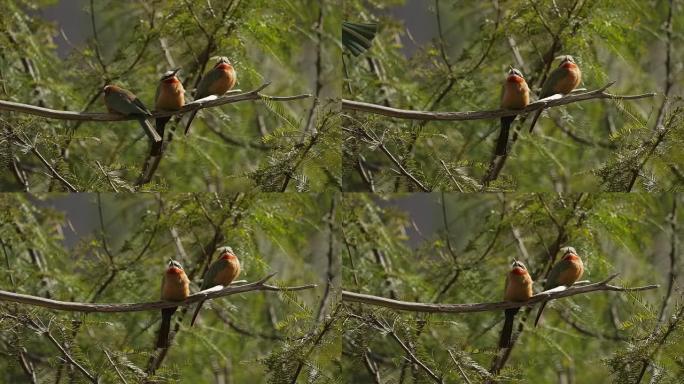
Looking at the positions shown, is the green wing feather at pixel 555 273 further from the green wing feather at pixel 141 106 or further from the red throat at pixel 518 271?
the green wing feather at pixel 141 106

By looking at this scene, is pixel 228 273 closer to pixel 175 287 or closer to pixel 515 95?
pixel 175 287

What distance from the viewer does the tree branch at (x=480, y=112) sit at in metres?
3.77

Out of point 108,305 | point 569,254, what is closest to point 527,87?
point 569,254

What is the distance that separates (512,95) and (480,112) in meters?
0.17

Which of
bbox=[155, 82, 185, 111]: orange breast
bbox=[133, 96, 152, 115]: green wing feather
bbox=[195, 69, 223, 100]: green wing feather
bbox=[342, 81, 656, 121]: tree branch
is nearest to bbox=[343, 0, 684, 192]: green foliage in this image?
bbox=[342, 81, 656, 121]: tree branch

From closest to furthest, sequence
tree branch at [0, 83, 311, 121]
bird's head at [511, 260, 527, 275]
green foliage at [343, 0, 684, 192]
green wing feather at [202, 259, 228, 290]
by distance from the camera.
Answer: tree branch at [0, 83, 311, 121] < bird's head at [511, 260, 527, 275] < green wing feather at [202, 259, 228, 290] < green foliage at [343, 0, 684, 192]

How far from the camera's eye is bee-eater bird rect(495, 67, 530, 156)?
3844 millimetres

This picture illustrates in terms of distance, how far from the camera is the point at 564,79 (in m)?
3.88

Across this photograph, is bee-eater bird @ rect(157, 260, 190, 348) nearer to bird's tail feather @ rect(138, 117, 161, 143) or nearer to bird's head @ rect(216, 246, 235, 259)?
bird's head @ rect(216, 246, 235, 259)

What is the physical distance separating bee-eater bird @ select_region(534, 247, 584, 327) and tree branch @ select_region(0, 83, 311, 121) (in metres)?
1.14

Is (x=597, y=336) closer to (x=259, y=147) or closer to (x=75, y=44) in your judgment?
(x=259, y=147)

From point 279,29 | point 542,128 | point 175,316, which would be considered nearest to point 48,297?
point 175,316

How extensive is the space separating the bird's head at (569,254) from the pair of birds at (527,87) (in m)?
0.49

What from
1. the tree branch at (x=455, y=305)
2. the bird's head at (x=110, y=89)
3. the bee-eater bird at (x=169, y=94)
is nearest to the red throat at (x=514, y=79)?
the tree branch at (x=455, y=305)
